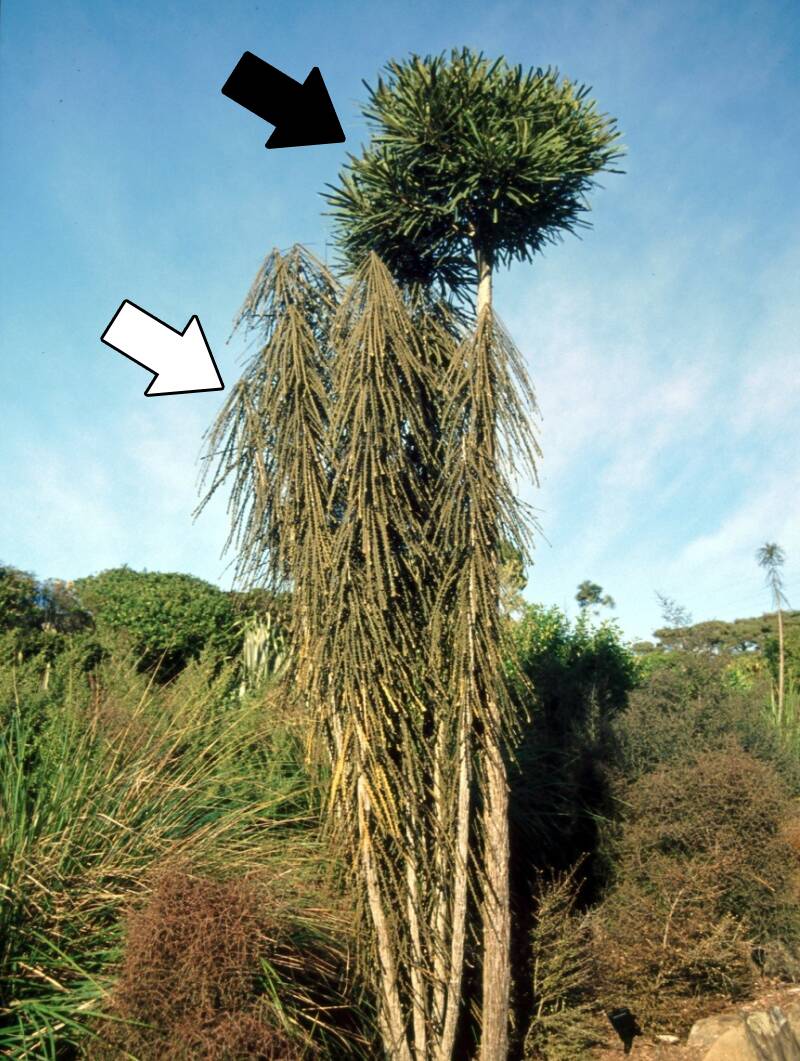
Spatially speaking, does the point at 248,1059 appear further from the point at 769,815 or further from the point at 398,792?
the point at 769,815

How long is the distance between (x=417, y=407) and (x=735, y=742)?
200 inches

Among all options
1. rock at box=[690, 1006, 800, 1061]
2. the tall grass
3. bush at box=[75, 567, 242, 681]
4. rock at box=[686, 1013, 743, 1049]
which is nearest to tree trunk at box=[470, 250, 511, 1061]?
the tall grass

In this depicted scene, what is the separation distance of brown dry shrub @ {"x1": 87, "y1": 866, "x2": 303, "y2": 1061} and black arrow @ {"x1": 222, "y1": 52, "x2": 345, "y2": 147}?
3.18m

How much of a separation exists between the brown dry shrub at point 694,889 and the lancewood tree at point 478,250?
1.82 meters

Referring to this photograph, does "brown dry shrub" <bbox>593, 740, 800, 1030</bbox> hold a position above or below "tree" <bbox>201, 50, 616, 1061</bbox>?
below

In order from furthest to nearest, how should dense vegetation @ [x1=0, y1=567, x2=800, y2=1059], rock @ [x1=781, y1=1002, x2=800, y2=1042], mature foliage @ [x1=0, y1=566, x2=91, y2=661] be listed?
mature foliage @ [x1=0, y1=566, x2=91, y2=661]
rock @ [x1=781, y1=1002, x2=800, y2=1042]
dense vegetation @ [x1=0, y1=567, x2=800, y2=1059]

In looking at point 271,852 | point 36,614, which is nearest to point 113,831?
point 271,852

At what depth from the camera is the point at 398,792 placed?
4.71m

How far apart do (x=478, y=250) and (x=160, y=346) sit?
8.01ft

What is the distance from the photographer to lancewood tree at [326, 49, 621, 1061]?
4980mm

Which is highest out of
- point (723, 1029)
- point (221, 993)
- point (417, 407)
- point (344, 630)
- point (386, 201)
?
point (386, 201)

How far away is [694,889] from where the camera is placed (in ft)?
22.0

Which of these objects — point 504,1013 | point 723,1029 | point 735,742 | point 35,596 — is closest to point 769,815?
point 735,742

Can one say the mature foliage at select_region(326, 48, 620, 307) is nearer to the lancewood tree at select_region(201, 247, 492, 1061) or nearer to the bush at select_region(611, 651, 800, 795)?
the lancewood tree at select_region(201, 247, 492, 1061)
